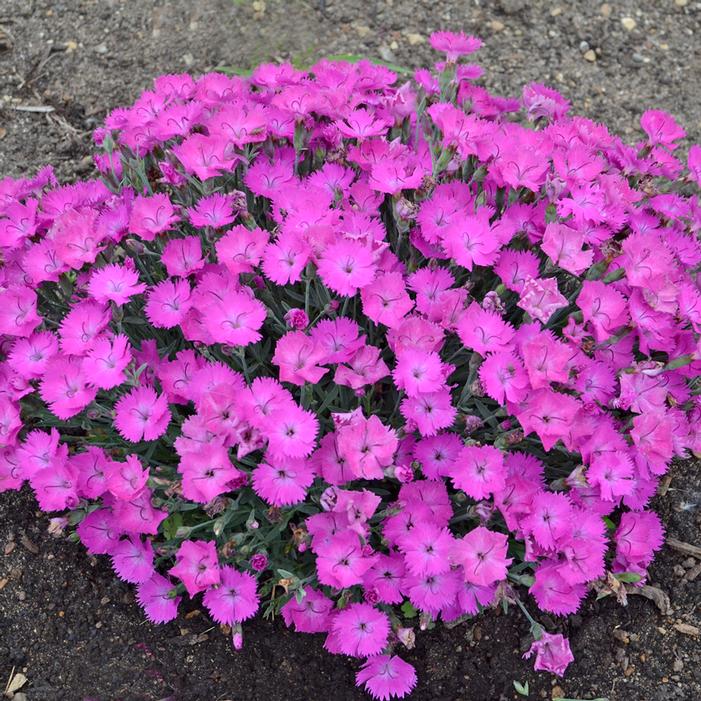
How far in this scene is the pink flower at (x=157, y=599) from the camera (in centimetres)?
220

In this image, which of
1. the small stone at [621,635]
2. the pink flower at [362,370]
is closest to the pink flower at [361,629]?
the pink flower at [362,370]

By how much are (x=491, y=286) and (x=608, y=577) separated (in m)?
0.88

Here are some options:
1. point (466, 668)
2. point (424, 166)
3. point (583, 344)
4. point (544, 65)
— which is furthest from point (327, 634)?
point (544, 65)

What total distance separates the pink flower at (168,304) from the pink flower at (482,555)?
0.92 meters

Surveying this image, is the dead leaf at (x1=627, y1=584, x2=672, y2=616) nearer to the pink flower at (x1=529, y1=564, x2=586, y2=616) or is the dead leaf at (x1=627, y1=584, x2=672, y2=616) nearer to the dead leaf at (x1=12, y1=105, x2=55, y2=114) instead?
the pink flower at (x1=529, y1=564, x2=586, y2=616)

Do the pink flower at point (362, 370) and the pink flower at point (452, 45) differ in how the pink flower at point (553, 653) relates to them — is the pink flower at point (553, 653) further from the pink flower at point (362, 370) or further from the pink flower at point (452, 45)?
the pink flower at point (452, 45)

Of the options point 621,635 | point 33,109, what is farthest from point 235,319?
point 33,109

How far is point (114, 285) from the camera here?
7.04 ft

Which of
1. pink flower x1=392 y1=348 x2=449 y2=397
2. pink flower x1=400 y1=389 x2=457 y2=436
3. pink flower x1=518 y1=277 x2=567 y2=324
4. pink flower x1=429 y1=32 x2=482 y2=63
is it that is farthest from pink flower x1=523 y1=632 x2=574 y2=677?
pink flower x1=429 y1=32 x2=482 y2=63

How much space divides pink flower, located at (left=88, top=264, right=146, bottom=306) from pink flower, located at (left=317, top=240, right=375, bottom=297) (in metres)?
0.49

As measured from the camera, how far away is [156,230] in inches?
86.8

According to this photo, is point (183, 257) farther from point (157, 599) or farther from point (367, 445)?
point (157, 599)

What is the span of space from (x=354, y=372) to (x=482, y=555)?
1.80 ft

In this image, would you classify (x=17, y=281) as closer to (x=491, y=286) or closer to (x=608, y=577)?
(x=491, y=286)
